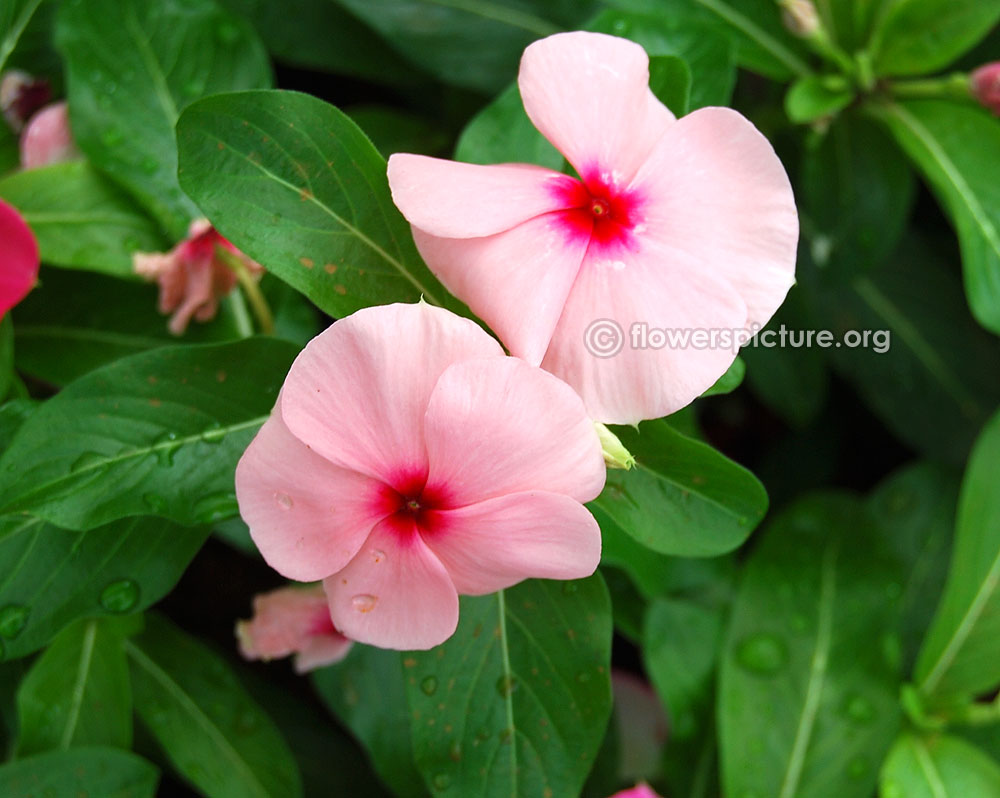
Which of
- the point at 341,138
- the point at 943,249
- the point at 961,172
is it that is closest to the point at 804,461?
the point at 943,249

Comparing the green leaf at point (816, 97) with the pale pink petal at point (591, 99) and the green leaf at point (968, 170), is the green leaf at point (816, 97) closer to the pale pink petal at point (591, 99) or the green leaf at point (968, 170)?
the green leaf at point (968, 170)

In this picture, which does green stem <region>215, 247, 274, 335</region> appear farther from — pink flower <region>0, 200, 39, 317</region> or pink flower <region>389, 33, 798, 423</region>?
pink flower <region>389, 33, 798, 423</region>

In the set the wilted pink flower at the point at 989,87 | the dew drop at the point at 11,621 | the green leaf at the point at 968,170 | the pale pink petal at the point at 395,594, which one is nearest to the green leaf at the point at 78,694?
the dew drop at the point at 11,621

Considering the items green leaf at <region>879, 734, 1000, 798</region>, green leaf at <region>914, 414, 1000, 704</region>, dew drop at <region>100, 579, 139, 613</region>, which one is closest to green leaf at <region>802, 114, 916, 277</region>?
green leaf at <region>914, 414, 1000, 704</region>

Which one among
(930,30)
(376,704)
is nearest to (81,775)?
(376,704)

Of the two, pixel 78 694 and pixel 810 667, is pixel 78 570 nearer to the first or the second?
pixel 78 694

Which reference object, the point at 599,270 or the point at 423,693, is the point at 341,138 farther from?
the point at 423,693
